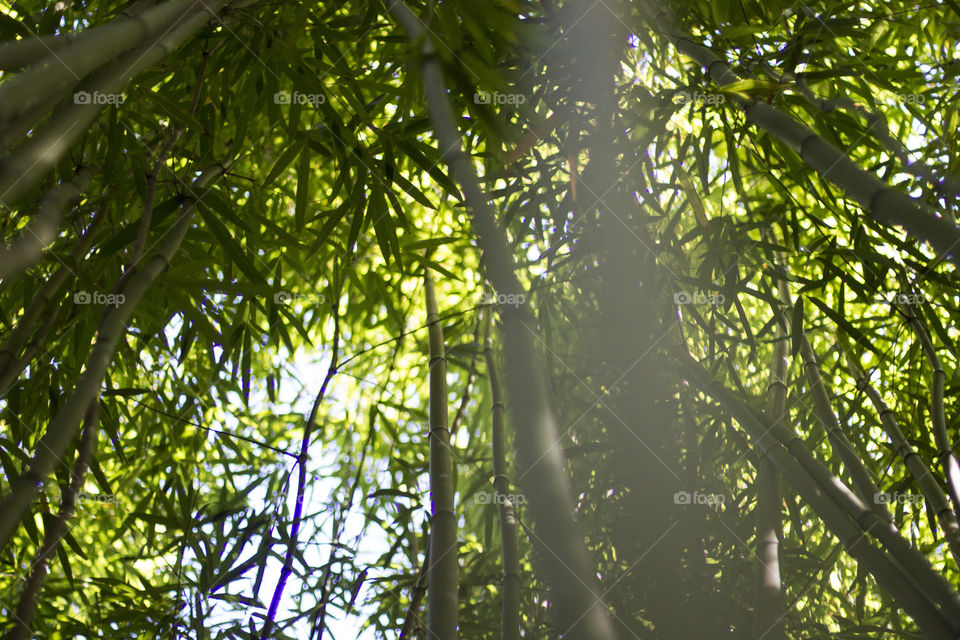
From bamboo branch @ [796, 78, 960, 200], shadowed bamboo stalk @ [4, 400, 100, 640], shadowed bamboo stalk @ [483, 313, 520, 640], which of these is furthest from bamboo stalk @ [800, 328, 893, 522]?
shadowed bamboo stalk @ [4, 400, 100, 640]

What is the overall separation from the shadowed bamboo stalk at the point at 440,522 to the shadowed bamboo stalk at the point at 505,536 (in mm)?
92

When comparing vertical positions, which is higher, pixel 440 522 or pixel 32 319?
pixel 32 319

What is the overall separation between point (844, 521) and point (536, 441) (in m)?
0.66

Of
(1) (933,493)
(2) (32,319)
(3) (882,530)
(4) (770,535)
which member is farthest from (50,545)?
(1) (933,493)

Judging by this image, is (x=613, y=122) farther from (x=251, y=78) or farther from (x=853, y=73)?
(x=251, y=78)

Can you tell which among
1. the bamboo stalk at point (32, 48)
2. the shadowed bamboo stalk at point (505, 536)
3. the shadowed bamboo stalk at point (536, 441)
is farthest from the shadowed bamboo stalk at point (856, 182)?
the bamboo stalk at point (32, 48)

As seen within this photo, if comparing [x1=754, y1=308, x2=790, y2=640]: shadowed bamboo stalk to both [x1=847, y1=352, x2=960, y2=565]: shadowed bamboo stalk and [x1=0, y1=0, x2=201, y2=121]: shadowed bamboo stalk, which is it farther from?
[x1=0, y1=0, x2=201, y2=121]: shadowed bamboo stalk

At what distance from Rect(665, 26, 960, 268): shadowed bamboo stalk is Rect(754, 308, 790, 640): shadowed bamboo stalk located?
495mm

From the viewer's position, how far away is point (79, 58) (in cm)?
63

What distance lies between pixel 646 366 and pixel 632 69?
67 cm

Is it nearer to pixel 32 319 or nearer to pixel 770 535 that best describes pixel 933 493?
pixel 770 535

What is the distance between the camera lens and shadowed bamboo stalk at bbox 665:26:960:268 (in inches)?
26.6

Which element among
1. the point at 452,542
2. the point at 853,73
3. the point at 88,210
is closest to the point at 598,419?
the point at 452,542

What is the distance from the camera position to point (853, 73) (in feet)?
3.65
